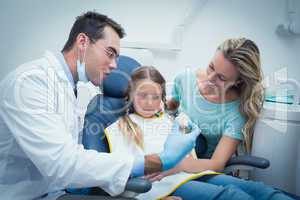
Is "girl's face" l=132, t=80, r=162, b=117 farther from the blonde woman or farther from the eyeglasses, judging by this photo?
the blonde woman

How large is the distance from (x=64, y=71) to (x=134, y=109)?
14.0 inches

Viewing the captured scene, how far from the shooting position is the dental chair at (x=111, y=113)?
1160 mm

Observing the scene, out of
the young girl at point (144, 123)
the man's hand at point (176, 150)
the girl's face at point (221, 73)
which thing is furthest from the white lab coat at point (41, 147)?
the girl's face at point (221, 73)

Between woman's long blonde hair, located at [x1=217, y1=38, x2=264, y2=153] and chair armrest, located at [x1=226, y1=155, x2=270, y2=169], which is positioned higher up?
woman's long blonde hair, located at [x1=217, y1=38, x2=264, y2=153]

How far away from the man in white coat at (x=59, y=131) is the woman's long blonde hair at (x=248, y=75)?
36cm

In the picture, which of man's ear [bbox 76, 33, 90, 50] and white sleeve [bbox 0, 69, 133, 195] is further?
man's ear [bbox 76, 33, 90, 50]

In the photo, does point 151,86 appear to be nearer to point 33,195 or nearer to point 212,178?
point 212,178

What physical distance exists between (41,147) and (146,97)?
1.78 feet

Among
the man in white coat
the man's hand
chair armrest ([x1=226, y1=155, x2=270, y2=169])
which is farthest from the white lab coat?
chair armrest ([x1=226, y1=155, x2=270, y2=169])

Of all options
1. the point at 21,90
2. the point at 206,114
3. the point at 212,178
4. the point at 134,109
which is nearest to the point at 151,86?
the point at 134,109

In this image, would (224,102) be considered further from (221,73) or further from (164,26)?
(164,26)

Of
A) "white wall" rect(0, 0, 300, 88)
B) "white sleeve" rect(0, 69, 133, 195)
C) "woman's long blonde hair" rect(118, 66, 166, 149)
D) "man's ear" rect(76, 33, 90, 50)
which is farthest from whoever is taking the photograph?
"white wall" rect(0, 0, 300, 88)

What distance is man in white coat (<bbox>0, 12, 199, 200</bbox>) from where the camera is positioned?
2.90 ft

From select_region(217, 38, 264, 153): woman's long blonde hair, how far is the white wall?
1.28 ft
